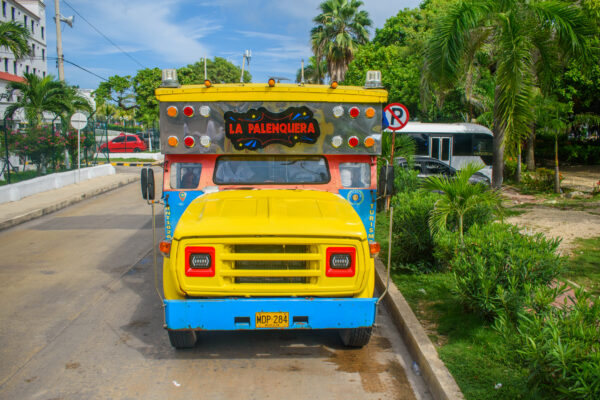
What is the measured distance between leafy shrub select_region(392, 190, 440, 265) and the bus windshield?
213cm

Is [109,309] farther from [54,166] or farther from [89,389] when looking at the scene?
[54,166]

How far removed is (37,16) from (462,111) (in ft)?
173

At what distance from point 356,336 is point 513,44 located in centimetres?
856

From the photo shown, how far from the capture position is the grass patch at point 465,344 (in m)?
4.31

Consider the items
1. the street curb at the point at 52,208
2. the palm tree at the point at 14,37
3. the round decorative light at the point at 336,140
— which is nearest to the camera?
the round decorative light at the point at 336,140

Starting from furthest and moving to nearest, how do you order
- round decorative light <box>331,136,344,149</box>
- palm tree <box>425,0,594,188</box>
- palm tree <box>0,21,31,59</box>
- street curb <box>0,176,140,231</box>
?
palm tree <box>0,21,31,59</box>, street curb <box>0,176,140,231</box>, palm tree <box>425,0,594,188</box>, round decorative light <box>331,136,344,149</box>

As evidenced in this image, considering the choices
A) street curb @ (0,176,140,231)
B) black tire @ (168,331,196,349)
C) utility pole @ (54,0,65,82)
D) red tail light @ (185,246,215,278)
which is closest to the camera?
red tail light @ (185,246,215,278)

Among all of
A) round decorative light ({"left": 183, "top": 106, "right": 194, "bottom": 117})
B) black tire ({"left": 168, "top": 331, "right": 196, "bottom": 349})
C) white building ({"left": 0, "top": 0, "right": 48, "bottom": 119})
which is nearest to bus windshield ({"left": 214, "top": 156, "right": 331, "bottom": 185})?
round decorative light ({"left": 183, "top": 106, "right": 194, "bottom": 117})

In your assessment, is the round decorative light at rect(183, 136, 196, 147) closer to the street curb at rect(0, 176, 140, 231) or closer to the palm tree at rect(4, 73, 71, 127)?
the street curb at rect(0, 176, 140, 231)

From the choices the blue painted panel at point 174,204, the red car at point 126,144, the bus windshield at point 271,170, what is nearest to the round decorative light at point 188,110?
the bus windshield at point 271,170

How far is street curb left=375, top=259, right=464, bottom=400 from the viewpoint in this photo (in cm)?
454

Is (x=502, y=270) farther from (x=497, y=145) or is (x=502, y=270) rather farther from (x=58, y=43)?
(x=58, y=43)

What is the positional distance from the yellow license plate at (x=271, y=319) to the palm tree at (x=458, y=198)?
3.19 metres

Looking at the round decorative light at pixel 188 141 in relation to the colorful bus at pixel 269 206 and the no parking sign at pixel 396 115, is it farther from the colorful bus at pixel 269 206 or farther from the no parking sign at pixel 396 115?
the no parking sign at pixel 396 115
